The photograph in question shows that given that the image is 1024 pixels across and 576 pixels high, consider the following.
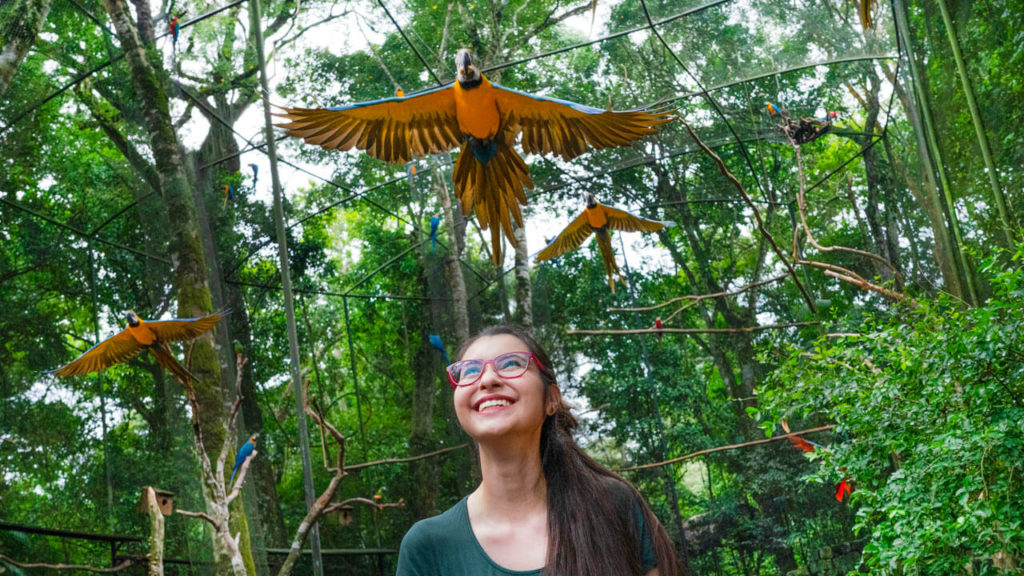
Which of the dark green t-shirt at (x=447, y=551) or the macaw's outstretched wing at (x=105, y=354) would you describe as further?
the macaw's outstretched wing at (x=105, y=354)

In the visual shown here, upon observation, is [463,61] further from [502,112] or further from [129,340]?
[129,340]

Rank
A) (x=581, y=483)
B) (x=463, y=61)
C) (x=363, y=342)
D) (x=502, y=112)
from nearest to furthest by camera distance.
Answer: (x=581, y=483) → (x=463, y=61) → (x=502, y=112) → (x=363, y=342)

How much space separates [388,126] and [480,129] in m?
0.24

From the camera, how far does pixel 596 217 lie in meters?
3.23

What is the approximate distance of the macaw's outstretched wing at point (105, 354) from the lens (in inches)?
114

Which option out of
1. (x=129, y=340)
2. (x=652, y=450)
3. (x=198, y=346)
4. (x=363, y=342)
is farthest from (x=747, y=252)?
(x=129, y=340)

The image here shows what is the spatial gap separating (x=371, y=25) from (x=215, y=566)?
13.3ft

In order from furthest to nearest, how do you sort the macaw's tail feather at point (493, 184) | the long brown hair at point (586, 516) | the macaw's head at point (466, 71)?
1. the macaw's tail feather at point (493, 184)
2. the macaw's head at point (466, 71)
3. the long brown hair at point (586, 516)

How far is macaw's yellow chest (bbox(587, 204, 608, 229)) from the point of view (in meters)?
3.17

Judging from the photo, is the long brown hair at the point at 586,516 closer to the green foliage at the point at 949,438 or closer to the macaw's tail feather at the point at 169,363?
the green foliage at the point at 949,438

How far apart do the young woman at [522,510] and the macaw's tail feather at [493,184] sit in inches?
36.9

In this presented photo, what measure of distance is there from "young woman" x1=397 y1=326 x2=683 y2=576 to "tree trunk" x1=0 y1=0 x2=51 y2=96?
10.1 ft

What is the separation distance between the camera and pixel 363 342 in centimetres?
674

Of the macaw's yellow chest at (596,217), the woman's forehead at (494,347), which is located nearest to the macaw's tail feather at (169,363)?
the macaw's yellow chest at (596,217)
